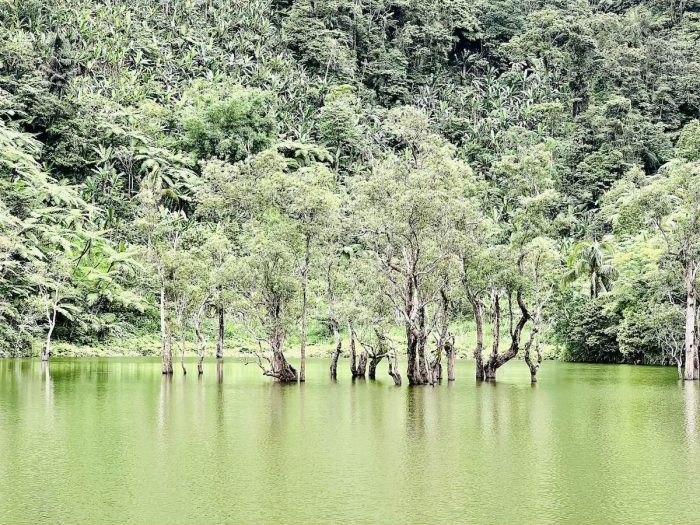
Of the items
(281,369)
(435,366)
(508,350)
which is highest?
(508,350)

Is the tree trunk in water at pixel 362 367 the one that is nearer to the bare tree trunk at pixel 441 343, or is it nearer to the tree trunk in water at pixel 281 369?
the bare tree trunk at pixel 441 343

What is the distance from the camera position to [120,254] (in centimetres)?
5369

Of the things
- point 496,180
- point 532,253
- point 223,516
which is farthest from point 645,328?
point 223,516

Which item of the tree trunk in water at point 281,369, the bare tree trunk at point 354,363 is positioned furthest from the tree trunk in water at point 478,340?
the tree trunk in water at point 281,369

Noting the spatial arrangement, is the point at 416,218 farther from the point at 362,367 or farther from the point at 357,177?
the point at 362,367

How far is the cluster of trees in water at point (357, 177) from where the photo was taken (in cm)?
3450

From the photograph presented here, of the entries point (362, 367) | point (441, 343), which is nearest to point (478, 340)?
point (441, 343)

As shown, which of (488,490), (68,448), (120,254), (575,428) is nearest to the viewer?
(488,490)

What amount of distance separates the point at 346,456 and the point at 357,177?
70.7 ft

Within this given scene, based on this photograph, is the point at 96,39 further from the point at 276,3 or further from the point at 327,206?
the point at 327,206

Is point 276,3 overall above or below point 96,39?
above

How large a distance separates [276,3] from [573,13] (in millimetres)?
38032

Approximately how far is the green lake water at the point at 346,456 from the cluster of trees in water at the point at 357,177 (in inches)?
267

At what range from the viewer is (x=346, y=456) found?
16562 millimetres
